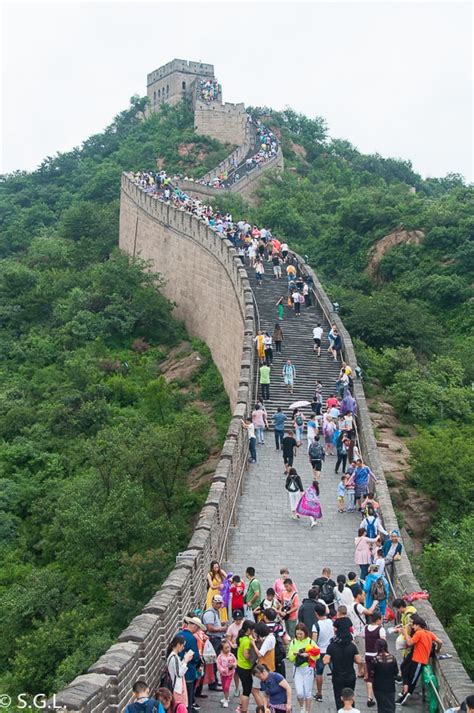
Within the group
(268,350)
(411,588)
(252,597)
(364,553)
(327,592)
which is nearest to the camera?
(252,597)

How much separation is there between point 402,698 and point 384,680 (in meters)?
0.85

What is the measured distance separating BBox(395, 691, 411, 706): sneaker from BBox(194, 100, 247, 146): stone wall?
54.0m

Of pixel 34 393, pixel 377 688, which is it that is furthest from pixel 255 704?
pixel 34 393

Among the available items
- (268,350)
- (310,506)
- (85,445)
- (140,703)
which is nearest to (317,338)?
(268,350)

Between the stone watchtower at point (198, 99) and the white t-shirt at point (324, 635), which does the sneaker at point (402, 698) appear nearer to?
the white t-shirt at point (324, 635)

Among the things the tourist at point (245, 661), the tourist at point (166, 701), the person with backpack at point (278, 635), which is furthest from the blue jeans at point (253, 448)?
the tourist at point (166, 701)

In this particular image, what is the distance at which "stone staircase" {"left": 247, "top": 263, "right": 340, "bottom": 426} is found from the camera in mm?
18047

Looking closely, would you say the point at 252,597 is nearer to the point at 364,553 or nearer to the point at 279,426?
the point at 364,553

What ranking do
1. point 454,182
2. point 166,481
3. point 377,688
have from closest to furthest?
point 377,688 < point 166,481 < point 454,182

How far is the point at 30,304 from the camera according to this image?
34625mm

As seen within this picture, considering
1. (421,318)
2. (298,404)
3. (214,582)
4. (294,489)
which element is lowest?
(214,582)

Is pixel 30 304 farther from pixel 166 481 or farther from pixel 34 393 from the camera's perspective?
pixel 166 481

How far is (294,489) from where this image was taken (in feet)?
41.3

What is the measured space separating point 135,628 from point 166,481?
33.1 ft
